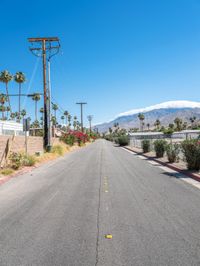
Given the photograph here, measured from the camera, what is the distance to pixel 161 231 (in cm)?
504

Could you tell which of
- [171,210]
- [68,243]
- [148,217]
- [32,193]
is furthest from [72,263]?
[32,193]

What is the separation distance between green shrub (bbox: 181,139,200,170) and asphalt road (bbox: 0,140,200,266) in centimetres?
339

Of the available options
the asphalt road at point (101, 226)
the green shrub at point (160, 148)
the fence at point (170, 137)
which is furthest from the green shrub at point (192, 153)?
the green shrub at point (160, 148)

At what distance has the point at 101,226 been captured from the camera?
5375 millimetres

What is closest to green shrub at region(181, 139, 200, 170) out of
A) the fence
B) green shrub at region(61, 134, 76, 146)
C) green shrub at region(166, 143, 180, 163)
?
the fence

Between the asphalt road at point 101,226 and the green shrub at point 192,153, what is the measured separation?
339 centimetres

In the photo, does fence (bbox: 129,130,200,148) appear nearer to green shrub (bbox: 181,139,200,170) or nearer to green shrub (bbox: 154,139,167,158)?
green shrub (bbox: 154,139,167,158)

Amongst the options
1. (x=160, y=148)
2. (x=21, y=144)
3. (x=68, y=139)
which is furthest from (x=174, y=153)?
(x=68, y=139)

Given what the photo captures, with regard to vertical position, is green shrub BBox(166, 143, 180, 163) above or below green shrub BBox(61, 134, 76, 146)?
below

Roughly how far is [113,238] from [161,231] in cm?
101

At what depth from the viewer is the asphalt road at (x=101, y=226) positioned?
4047mm

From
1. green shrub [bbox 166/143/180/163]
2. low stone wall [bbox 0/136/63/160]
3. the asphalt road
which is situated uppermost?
low stone wall [bbox 0/136/63/160]

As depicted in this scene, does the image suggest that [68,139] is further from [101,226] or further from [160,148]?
[101,226]

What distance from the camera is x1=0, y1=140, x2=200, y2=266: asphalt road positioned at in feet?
13.3
